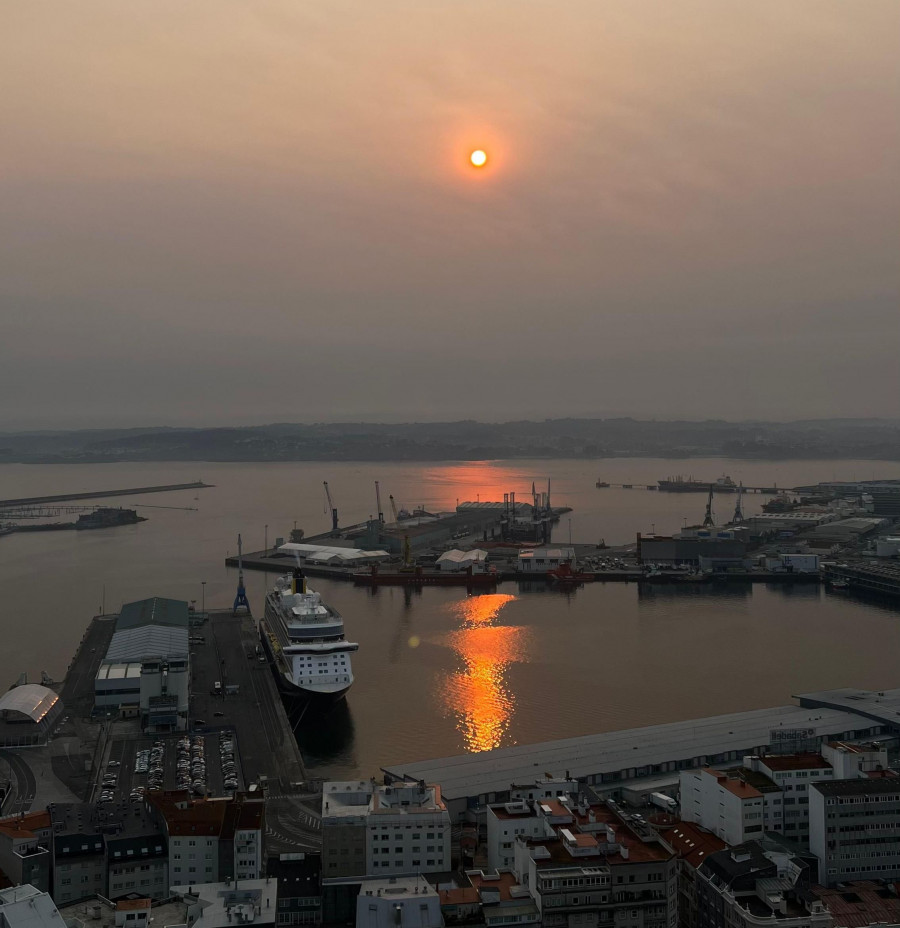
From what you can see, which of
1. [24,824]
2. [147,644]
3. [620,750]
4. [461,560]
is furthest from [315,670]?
[461,560]

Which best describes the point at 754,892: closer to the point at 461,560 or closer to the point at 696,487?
the point at 461,560

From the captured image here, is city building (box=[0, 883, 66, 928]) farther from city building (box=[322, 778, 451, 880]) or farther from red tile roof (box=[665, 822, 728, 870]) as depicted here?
red tile roof (box=[665, 822, 728, 870])

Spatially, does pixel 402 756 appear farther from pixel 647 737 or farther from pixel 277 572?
pixel 277 572

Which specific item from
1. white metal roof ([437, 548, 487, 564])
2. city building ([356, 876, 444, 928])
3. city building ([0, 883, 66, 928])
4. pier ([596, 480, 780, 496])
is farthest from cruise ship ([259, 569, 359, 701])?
pier ([596, 480, 780, 496])

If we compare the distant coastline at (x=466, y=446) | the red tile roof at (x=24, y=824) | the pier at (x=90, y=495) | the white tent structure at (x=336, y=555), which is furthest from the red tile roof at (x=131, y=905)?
the distant coastline at (x=466, y=446)

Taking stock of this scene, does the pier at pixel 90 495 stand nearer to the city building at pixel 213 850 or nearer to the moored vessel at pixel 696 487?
the moored vessel at pixel 696 487
